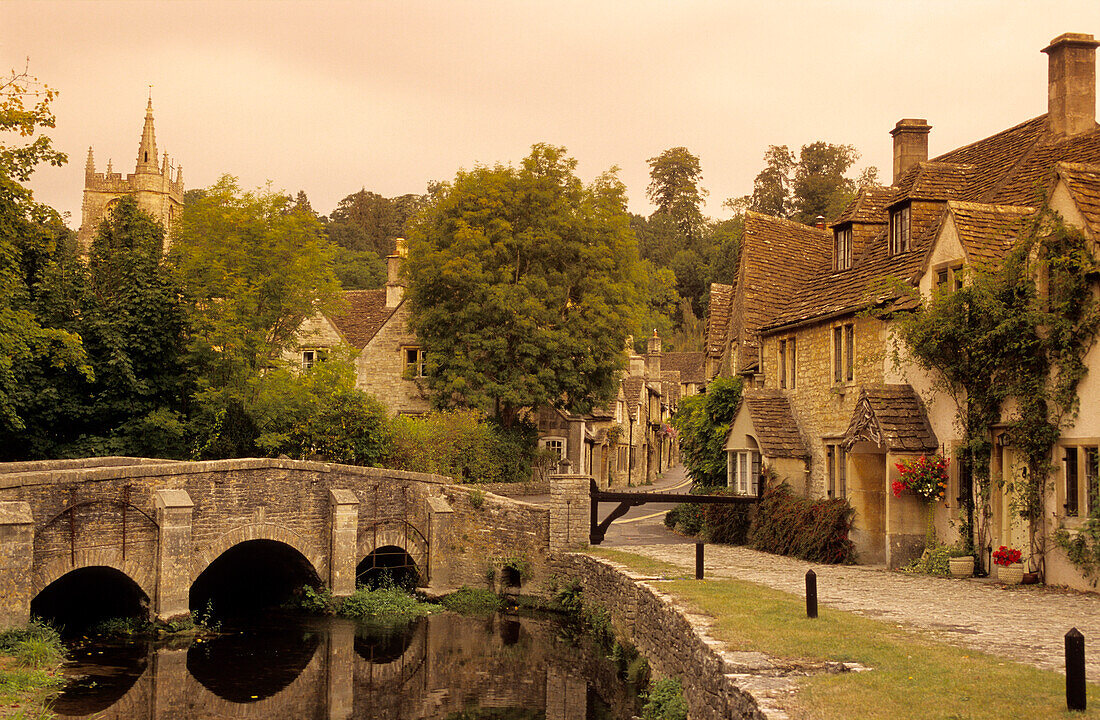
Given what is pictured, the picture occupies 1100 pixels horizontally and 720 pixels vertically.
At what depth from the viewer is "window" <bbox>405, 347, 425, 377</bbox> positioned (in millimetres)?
42969

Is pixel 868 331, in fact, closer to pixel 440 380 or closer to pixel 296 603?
pixel 296 603

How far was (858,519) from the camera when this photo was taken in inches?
849

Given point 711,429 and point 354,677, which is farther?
point 711,429

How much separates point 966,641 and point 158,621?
48.8 feet

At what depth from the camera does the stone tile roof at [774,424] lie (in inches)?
978

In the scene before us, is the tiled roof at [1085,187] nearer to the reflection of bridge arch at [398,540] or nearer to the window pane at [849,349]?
the window pane at [849,349]

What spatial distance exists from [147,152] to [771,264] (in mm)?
50931

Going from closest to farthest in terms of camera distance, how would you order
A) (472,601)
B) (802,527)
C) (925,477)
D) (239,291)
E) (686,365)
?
(925,477) → (802,527) → (472,601) → (239,291) → (686,365)

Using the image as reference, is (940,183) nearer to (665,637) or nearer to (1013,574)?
(1013,574)

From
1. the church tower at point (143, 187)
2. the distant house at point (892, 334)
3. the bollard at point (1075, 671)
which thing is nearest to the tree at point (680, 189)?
the church tower at point (143, 187)

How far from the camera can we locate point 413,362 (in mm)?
44594

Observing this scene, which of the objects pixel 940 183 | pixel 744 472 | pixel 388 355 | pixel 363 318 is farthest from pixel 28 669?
pixel 363 318

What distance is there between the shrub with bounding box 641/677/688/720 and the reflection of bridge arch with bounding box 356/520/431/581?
456 inches

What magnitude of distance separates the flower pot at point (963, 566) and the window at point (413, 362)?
→ 27321 mm
